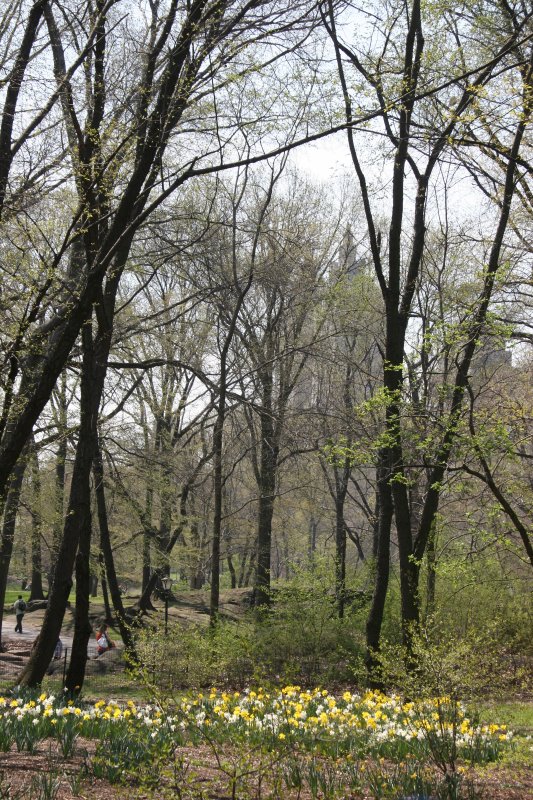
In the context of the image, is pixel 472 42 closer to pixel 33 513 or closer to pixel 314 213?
pixel 314 213

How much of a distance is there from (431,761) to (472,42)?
10413 millimetres


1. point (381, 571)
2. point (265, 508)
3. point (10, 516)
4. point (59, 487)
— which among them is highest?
point (59, 487)

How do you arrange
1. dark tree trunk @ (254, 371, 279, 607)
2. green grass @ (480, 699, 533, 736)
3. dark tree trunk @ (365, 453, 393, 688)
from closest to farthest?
1. green grass @ (480, 699, 533, 736)
2. dark tree trunk @ (365, 453, 393, 688)
3. dark tree trunk @ (254, 371, 279, 607)

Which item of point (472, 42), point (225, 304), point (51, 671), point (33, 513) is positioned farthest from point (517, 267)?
point (51, 671)

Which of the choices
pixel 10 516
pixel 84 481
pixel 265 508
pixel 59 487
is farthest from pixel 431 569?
pixel 59 487

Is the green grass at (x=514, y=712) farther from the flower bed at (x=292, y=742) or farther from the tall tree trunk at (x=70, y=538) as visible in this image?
the tall tree trunk at (x=70, y=538)

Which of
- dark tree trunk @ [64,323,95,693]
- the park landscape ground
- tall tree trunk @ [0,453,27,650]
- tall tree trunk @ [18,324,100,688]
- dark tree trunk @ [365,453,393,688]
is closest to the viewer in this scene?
the park landscape ground

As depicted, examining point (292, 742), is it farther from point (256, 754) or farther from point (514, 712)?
point (514, 712)

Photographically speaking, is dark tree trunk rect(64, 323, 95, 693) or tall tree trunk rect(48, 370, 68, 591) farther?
tall tree trunk rect(48, 370, 68, 591)

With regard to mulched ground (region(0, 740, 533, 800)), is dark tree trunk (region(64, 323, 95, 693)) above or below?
above

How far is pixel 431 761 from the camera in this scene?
205 inches

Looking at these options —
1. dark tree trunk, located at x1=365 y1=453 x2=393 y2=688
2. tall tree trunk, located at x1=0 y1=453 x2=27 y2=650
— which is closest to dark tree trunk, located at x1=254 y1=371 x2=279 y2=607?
tall tree trunk, located at x1=0 y1=453 x2=27 y2=650

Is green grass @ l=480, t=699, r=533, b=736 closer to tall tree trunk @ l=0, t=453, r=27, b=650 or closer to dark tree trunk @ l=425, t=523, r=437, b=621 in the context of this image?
dark tree trunk @ l=425, t=523, r=437, b=621

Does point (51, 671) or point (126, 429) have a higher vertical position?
point (126, 429)
